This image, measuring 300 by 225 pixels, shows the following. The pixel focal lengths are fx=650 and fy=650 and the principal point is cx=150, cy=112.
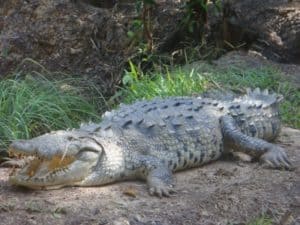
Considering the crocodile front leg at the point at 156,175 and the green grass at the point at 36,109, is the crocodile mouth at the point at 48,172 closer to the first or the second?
the crocodile front leg at the point at 156,175

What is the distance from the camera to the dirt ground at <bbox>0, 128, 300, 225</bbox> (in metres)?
4.04

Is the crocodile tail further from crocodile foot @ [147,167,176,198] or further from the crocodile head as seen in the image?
the crocodile head

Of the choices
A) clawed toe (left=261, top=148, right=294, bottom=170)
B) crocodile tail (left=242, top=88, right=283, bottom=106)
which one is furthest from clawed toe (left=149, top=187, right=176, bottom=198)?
crocodile tail (left=242, top=88, right=283, bottom=106)

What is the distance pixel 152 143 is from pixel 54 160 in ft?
2.79

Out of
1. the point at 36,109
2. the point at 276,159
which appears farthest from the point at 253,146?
the point at 36,109

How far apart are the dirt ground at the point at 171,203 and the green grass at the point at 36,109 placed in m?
1.60

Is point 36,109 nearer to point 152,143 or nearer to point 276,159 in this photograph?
point 152,143

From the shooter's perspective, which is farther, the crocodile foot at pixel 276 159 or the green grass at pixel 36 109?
the green grass at pixel 36 109

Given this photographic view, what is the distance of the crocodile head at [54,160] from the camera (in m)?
4.23

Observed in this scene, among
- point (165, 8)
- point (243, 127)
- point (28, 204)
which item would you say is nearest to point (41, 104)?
point (243, 127)

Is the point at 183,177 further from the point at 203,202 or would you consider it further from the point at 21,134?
the point at 21,134

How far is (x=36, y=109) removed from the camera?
669 centimetres

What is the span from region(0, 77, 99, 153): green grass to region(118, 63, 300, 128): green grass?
1.92 ft

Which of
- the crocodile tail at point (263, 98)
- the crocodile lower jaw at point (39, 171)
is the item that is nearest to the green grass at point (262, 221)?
the crocodile lower jaw at point (39, 171)
